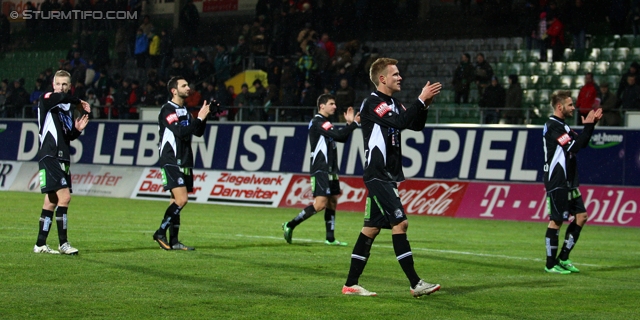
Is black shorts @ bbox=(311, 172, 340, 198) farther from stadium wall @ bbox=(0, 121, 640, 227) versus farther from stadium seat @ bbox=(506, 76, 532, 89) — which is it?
stadium seat @ bbox=(506, 76, 532, 89)

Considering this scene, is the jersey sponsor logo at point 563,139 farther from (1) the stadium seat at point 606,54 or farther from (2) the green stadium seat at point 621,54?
(1) the stadium seat at point 606,54

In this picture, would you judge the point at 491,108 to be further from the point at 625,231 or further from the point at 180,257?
the point at 180,257

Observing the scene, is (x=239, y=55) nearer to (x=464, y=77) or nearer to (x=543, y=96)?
(x=464, y=77)

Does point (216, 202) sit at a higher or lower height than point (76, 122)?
lower

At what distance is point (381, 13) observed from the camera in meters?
34.1

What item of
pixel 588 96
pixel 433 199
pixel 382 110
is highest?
pixel 382 110

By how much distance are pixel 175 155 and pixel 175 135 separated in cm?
33

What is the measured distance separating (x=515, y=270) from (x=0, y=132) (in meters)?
23.3

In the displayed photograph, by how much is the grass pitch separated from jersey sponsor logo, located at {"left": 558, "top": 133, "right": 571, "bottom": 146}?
5.48 ft

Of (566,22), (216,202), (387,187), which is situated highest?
(566,22)

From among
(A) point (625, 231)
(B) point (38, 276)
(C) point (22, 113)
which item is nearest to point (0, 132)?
(C) point (22, 113)

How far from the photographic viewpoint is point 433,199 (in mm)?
23750

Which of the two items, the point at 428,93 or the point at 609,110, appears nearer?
the point at 428,93

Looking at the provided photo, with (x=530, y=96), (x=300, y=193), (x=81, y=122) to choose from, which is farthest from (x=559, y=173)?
(x=530, y=96)
